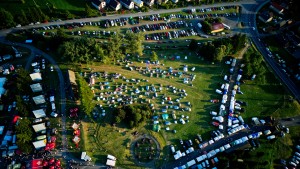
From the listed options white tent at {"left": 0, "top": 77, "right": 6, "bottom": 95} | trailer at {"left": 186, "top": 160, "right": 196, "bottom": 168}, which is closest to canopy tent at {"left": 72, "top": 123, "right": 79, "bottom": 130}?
white tent at {"left": 0, "top": 77, "right": 6, "bottom": 95}

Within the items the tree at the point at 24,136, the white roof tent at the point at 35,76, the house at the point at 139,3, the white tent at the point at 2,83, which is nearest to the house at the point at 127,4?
the house at the point at 139,3

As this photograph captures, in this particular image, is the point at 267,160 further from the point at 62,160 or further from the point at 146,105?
the point at 62,160

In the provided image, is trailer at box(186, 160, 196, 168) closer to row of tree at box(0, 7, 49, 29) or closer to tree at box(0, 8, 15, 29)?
row of tree at box(0, 7, 49, 29)

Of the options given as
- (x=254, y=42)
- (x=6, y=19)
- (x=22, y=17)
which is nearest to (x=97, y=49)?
(x=22, y=17)

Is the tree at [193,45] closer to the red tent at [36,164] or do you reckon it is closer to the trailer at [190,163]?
the trailer at [190,163]

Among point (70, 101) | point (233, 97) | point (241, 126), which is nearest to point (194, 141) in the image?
point (241, 126)
